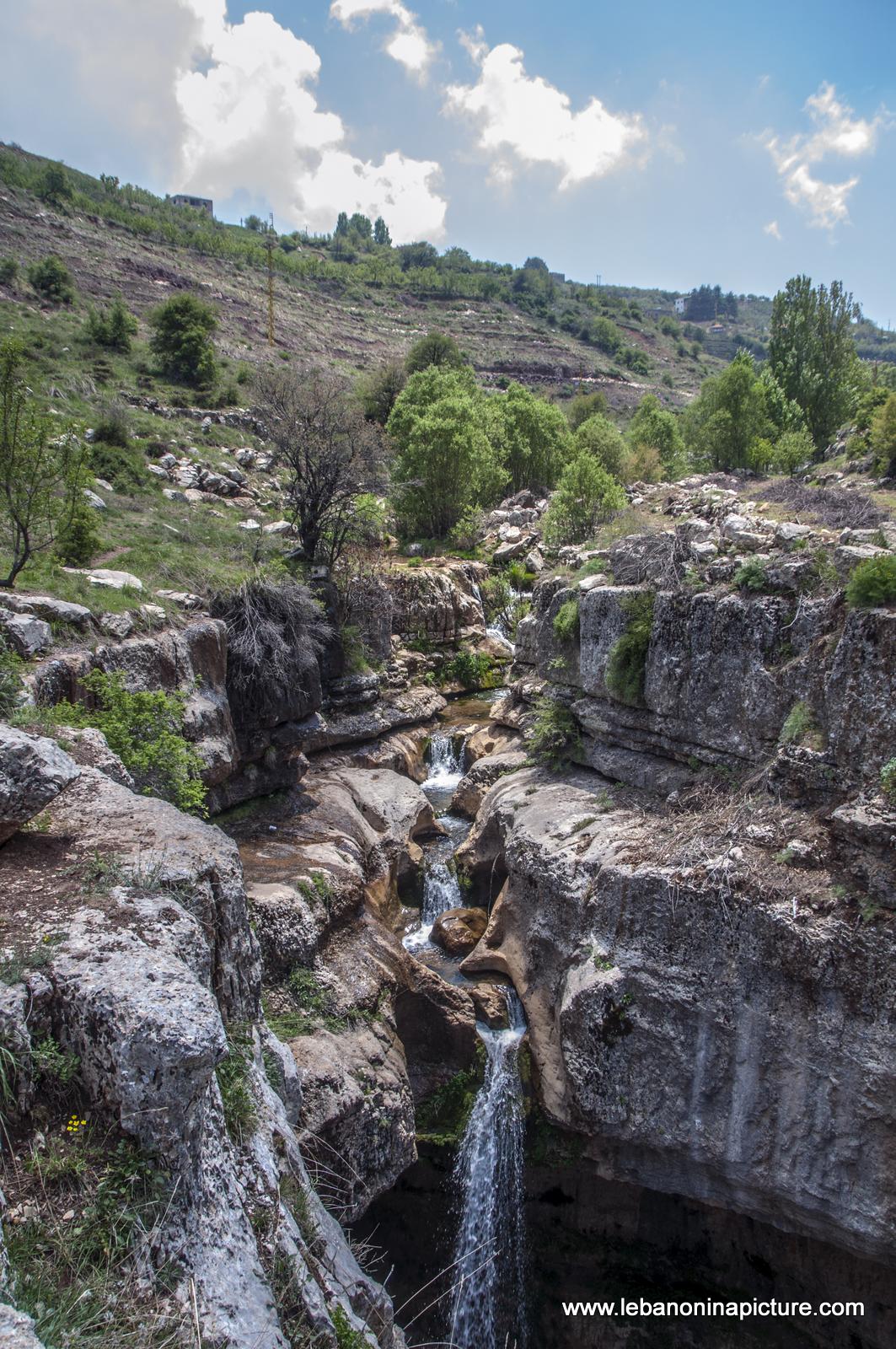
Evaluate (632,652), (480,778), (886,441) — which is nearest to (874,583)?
(632,652)

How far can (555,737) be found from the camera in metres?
15.3

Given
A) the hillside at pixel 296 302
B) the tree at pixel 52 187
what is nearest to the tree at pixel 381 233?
the hillside at pixel 296 302

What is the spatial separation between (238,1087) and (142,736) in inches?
246

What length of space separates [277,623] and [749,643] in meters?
9.90

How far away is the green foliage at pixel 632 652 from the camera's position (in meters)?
13.2

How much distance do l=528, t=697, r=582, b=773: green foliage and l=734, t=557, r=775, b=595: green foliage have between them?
4847 mm

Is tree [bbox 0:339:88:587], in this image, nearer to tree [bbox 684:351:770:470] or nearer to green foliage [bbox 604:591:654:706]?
green foliage [bbox 604:591:654:706]

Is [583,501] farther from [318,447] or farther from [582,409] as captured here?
[582,409]

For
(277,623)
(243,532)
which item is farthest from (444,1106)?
(243,532)

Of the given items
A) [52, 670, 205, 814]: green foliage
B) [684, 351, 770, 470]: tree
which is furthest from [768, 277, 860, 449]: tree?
[52, 670, 205, 814]: green foliage

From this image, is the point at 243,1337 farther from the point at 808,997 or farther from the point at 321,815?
the point at 321,815

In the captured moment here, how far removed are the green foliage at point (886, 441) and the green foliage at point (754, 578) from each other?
10848 mm

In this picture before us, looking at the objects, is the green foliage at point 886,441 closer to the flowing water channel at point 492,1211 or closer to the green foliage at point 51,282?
the flowing water channel at point 492,1211

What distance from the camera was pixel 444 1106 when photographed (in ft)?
38.3
